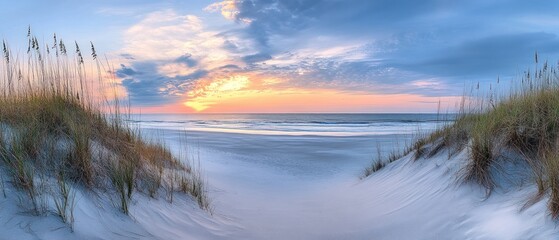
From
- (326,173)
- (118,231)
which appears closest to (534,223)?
(118,231)

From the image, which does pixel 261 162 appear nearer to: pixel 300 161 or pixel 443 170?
pixel 300 161

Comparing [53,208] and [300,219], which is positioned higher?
[53,208]

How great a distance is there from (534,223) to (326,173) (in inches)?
220

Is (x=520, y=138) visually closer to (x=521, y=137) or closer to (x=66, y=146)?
(x=521, y=137)

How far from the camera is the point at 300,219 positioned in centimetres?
475

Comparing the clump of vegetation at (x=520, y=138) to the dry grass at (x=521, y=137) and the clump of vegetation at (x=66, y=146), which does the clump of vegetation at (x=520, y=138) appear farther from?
the clump of vegetation at (x=66, y=146)

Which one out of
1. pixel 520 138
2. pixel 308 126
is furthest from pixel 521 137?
pixel 308 126

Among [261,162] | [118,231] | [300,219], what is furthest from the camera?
[261,162]

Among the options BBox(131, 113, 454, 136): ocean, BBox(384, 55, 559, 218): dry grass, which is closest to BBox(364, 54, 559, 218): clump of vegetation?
BBox(384, 55, 559, 218): dry grass

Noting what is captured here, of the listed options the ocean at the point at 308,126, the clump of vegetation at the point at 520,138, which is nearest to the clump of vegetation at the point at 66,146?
the ocean at the point at 308,126

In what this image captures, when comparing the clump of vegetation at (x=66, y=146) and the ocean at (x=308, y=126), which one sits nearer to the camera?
the clump of vegetation at (x=66, y=146)

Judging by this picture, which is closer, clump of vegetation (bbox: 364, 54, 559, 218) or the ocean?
clump of vegetation (bbox: 364, 54, 559, 218)

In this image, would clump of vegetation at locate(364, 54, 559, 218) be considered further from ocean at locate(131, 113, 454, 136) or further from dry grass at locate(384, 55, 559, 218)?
ocean at locate(131, 113, 454, 136)

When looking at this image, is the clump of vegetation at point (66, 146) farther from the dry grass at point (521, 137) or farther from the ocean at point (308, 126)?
the dry grass at point (521, 137)
